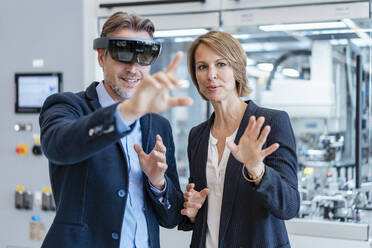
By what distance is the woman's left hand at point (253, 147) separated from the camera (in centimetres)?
151

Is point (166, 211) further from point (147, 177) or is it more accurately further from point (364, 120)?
point (364, 120)

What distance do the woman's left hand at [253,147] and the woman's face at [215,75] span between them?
1.26ft

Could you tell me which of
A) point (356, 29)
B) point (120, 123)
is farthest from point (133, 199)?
point (356, 29)

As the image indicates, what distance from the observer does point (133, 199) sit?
1.66m

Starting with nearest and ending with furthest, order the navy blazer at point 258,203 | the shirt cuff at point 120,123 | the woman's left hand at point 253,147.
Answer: the shirt cuff at point 120,123 → the woman's left hand at point 253,147 → the navy blazer at point 258,203

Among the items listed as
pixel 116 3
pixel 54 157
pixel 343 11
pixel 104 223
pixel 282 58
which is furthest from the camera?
pixel 282 58

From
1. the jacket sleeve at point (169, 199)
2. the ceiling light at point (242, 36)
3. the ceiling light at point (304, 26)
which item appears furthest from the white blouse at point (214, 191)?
the ceiling light at point (242, 36)

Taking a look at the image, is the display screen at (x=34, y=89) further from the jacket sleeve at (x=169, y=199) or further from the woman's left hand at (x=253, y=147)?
the woman's left hand at (x=253, y=147)

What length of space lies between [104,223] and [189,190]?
1.26ft

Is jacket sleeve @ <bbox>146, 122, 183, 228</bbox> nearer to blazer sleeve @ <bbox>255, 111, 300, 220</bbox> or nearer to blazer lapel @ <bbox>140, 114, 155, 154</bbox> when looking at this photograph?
blazer lapel @ <bbox>140, 114, 155, 154</bbox>

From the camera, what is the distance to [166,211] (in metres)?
1.76

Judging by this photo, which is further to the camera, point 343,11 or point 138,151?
point 343,11

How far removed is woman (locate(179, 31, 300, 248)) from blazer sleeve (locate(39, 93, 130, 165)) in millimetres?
464

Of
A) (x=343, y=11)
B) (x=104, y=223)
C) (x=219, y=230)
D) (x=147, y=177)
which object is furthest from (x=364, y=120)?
(x=104, y=223)
